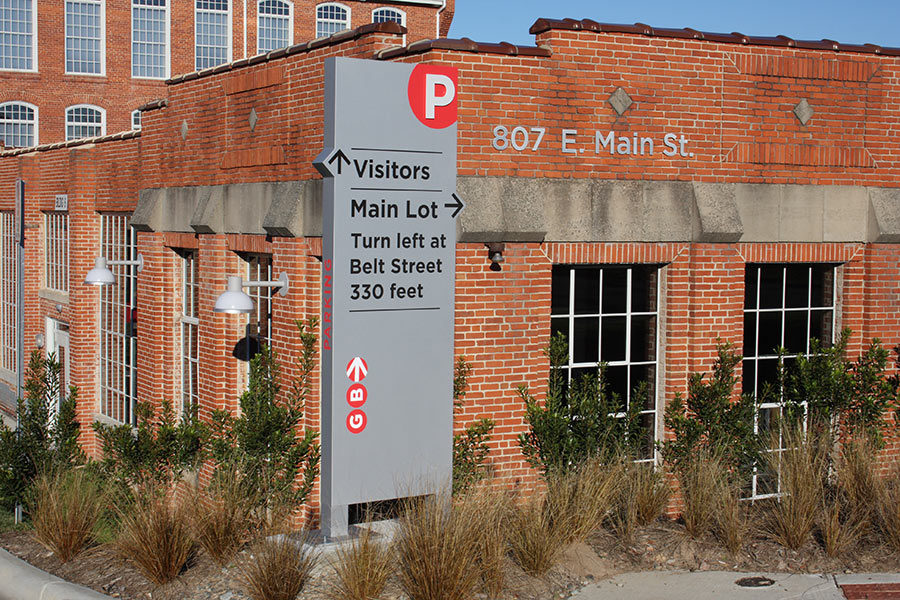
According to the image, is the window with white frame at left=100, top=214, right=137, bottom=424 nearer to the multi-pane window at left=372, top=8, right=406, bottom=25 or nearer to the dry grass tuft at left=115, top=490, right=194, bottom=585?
the dry grass tuft at left=115, top=490, right=194, bottom=585

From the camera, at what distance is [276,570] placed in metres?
8.32

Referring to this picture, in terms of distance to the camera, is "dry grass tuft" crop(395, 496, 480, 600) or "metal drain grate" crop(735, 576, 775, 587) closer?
"dry grass tuft" crop(395, 496, 480, 600)

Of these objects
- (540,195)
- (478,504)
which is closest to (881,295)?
(540,195)

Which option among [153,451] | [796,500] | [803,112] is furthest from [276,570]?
[803,112]

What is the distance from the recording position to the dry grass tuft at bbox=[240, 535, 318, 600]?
27.2 feet

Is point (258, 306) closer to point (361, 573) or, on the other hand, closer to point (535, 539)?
point (535, 539)

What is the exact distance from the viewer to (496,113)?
11.5 m

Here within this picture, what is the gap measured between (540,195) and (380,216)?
280 centimetres

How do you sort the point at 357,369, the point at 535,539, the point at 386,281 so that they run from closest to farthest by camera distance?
the point at 535,539
the point at 357,369
the point at 386,281

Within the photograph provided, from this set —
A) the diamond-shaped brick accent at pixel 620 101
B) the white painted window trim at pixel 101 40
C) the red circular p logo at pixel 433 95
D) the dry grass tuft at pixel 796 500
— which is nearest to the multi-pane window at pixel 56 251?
the diamond-shaped brick accent at pixel 620 101

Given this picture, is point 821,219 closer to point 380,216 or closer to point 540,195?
point 540,195

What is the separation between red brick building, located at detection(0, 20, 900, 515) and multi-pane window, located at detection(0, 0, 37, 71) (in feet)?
104

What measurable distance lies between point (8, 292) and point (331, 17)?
23.0 m

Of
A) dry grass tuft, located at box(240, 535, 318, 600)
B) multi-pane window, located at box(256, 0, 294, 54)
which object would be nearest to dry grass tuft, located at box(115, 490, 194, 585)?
dry grass tuft, located at box(240, 535, 318, 600)
